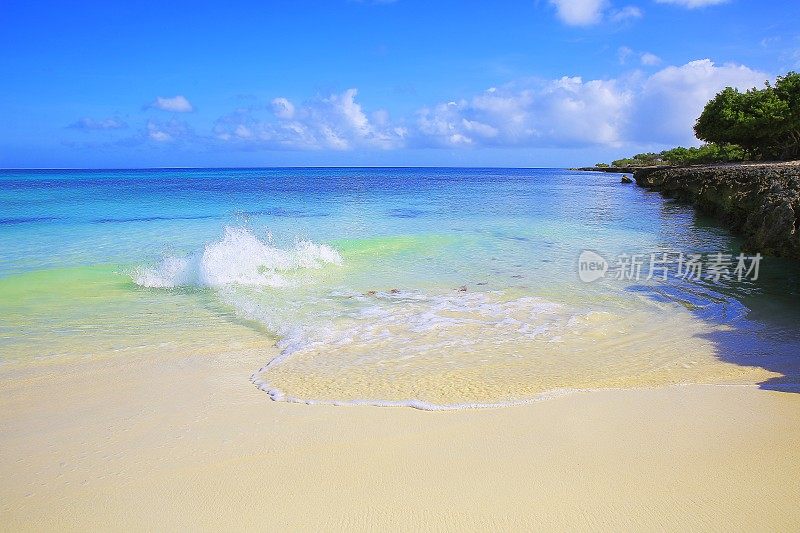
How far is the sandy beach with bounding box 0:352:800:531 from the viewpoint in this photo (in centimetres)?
308

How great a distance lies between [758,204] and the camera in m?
13.0

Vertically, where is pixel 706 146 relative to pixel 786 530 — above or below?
above

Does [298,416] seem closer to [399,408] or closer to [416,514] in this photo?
[399,408]

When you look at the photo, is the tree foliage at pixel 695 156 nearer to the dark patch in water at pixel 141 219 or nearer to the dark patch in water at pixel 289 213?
the dark patch in water at pixel 289 213

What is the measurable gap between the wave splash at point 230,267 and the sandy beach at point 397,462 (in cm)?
493

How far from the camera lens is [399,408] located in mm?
4590

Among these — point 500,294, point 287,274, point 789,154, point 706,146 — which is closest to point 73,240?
point 287,274

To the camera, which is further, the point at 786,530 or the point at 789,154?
the point at 789,154

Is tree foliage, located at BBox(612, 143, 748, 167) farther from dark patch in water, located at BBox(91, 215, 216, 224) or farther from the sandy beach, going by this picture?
the sandy beach

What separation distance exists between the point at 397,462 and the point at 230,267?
776cm

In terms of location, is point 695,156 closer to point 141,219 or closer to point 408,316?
point 141,219

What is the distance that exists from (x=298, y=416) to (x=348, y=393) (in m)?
0.64

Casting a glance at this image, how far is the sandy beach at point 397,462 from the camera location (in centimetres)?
308

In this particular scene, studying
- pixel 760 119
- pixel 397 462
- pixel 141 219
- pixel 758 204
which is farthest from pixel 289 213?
pixel 760 119
